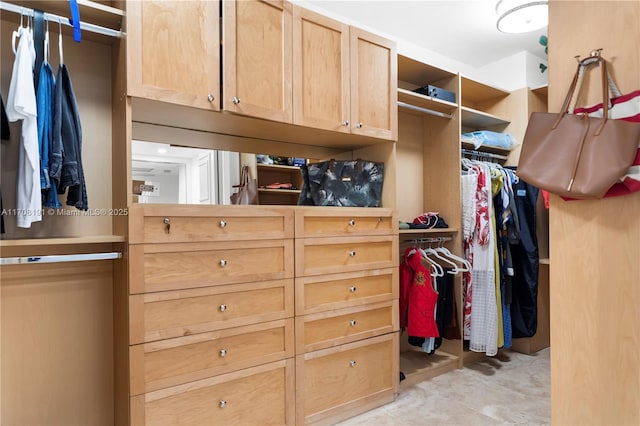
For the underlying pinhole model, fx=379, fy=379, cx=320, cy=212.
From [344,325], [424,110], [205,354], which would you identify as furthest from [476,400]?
[424,110]

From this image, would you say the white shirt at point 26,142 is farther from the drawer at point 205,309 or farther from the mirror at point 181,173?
the drawer at point 205,309

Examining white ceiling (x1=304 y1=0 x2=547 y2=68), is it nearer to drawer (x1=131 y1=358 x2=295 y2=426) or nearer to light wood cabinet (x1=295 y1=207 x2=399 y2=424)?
light wood cabinet (x1=295 y1=207 x2=399 y2=424)

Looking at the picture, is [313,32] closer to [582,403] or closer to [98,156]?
[98,156]

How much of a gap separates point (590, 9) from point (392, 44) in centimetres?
137

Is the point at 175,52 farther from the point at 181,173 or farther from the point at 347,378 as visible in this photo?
the point at 347,378

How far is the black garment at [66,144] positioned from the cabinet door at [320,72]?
3.40 feet

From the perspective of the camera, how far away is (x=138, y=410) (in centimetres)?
157

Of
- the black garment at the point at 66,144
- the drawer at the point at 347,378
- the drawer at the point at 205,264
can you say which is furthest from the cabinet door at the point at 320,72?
the drawer at the point at 347,378

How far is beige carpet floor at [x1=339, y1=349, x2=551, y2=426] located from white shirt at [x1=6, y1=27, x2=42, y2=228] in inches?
73.7

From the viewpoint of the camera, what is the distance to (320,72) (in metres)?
2.17

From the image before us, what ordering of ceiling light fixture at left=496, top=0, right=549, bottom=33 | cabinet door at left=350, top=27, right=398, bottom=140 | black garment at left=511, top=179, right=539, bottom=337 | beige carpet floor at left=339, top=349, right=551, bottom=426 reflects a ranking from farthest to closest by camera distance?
black garment at left=511, top=179, right=539, bottom=337 < ceiling light fixture at left=496, top=0, right=549, bottom=33 < cabinet door at left=350, top=27, right=398, bottom=140 < beige carpet floor at left=339, top=349, right=551, bottom=426

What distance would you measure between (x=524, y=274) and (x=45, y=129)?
10.8ft

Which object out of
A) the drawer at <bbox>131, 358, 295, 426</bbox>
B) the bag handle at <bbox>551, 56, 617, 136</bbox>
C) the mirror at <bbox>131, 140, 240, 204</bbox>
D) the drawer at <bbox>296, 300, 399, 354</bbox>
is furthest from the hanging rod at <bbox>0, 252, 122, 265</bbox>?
the bag handle at <bbox>551, 56, 617, 136</bbox>

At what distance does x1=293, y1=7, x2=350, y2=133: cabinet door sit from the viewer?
2.08m
